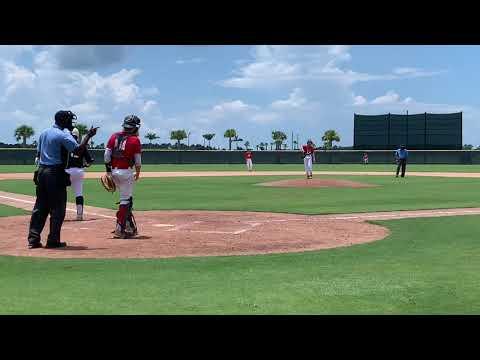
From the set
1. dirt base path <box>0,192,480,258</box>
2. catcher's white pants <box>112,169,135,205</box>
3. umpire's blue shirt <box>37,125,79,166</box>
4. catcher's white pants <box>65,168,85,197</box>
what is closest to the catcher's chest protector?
catcher's white pants <box>112,169,135,205</box>

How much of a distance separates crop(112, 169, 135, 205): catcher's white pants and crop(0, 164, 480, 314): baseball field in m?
0.70

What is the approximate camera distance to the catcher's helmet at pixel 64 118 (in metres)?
9.14

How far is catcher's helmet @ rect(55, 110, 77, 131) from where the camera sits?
9138 mm

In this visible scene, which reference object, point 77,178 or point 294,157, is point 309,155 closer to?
point 77,178

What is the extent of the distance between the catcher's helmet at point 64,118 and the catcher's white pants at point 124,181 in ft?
3.58

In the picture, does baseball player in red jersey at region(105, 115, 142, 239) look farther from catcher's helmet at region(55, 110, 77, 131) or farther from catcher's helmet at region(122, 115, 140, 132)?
catcher's helmet at region(55, 110, 77, 131)

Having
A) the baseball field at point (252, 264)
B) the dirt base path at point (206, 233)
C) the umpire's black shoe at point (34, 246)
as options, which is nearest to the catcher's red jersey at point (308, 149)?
the baseball field at point (252, 264)

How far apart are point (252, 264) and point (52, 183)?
3339 mm

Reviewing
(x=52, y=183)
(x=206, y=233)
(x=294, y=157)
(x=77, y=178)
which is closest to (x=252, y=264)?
(x=206, y=233)

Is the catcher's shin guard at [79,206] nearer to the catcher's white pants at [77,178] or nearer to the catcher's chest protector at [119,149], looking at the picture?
the catcher's white pants at [77,178]

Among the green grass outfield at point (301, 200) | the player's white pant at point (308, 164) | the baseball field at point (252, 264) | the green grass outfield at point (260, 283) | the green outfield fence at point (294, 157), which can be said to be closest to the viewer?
the green grass outfield at point (260, 283)
